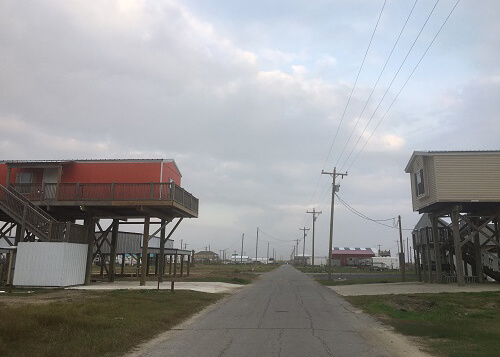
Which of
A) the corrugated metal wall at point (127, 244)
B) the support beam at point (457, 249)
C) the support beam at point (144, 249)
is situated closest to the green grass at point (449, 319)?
the support beam at point (457, 249)

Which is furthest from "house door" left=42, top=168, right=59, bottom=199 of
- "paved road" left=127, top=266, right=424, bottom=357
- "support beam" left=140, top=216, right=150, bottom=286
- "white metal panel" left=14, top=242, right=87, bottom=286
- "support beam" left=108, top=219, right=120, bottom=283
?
"paved road" left=127, top=266, right=424, bottom=357

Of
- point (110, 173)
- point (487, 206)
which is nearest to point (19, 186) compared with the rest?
point (110, 173)

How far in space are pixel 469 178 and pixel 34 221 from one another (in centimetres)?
2684

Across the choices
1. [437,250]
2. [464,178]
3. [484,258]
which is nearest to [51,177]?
[464,178]

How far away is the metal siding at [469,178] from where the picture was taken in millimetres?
27500

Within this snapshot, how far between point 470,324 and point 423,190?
62.2 ft

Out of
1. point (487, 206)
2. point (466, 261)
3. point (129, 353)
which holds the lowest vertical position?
point (129, 353)

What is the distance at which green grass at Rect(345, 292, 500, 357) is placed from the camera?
9.29 meters

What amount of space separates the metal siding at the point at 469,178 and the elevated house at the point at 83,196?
675 inches

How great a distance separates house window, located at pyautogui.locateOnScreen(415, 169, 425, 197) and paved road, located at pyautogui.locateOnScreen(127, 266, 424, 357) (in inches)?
673

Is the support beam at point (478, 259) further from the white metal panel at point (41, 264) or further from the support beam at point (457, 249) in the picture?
the white metal panel at point (41, 264)

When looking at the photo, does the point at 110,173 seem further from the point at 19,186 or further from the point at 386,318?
the point at 386,318

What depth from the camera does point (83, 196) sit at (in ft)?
87.0

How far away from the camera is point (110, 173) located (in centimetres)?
2792
